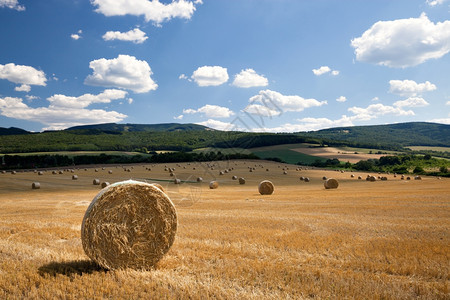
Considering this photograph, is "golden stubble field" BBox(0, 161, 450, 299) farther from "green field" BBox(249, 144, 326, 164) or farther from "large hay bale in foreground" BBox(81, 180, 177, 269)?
"green field" BBox(249, 144, 326, 164)

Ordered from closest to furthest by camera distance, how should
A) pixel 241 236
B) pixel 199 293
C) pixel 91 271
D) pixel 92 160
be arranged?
1. pixel 199 293
2. pixel 91 271
3. pixel 241 236
4. pixel 92 160

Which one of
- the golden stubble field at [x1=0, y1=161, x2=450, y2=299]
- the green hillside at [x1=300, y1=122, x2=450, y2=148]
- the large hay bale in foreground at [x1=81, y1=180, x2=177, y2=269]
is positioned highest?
the green hillside at [x1=300, y1=122, x2=450, y2=148]

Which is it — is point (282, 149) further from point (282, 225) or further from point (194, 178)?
point (282, 225)

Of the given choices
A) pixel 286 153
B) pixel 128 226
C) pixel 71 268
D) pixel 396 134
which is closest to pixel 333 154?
pixel 286 153

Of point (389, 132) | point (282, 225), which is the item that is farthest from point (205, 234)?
point (389, 132)

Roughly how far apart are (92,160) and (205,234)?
63.0 m

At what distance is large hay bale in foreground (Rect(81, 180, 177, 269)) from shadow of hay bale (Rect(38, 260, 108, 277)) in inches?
9.2

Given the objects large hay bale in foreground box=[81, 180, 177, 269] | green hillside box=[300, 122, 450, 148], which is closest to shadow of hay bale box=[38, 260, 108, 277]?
large hay bale in foreground box=[81, 180, 177, 269]

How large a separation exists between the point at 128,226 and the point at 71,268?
1.30m

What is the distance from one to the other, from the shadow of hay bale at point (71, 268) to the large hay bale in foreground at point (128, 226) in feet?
0.77

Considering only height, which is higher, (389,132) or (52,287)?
(389,132)

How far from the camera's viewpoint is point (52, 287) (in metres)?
5.22

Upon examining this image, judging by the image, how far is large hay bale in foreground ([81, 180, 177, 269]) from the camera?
6441 millimetres

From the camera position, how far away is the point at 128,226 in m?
6.76
